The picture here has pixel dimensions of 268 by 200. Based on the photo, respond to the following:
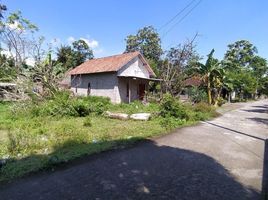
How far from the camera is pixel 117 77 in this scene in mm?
22406

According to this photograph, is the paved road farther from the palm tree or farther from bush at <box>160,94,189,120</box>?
the palm tree

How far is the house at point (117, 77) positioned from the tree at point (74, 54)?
1463 centimetres

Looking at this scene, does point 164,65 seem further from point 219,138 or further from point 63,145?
point 63,145

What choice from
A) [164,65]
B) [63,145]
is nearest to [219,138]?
[63,145]

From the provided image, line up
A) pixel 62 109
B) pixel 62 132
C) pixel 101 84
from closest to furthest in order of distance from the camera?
pixel 62 132 → pixel 62 109 → pixel 101 84

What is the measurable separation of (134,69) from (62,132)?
1610cm

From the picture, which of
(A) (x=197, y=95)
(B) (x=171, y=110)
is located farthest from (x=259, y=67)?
(B) (x=171, y=110)

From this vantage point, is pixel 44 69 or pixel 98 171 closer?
pixel 98 171

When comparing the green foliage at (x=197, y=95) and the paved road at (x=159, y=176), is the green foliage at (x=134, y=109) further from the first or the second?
the green foliage at (x=197, y=95)

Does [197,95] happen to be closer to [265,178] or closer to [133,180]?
[265,178]

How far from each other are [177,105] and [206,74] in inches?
550

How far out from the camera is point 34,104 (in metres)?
15.0

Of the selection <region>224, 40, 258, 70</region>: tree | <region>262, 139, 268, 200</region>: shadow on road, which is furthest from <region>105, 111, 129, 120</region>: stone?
<region>224, 40, 258, 70</region>: tree

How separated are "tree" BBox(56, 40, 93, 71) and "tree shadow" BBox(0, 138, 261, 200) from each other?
3561 cm
